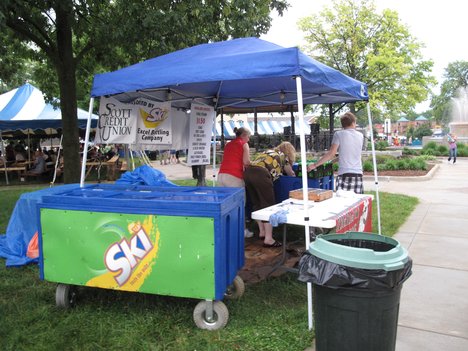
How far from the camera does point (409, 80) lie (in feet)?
89.9

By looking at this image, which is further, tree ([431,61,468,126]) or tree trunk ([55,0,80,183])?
tree ([431,61,468,126])

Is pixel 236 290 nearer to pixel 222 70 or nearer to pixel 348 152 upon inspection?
pixel 222 70

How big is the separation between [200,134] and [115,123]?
1954mm

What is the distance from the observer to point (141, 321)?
3596 mm

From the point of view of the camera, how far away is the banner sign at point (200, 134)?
→ 674 centimetres

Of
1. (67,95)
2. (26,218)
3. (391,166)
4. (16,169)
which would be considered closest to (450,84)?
(391,166)

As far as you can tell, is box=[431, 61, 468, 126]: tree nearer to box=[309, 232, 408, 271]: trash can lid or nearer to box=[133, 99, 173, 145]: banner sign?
box=[133, 99, 173, 145]: banner sign

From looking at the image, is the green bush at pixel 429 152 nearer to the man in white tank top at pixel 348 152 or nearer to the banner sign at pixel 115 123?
the man in white tank top at pixel 348 152

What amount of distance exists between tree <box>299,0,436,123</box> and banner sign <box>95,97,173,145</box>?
2291 centimetres

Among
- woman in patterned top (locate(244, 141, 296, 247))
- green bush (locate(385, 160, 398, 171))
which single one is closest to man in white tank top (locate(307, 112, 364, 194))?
woman in patterned top (locate(244, 141, 296, 247))

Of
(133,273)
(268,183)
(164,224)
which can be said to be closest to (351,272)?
(164,224)

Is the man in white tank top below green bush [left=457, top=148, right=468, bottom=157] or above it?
above

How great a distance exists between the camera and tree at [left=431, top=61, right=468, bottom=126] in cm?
8581

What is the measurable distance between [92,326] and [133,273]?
0.58 metres
